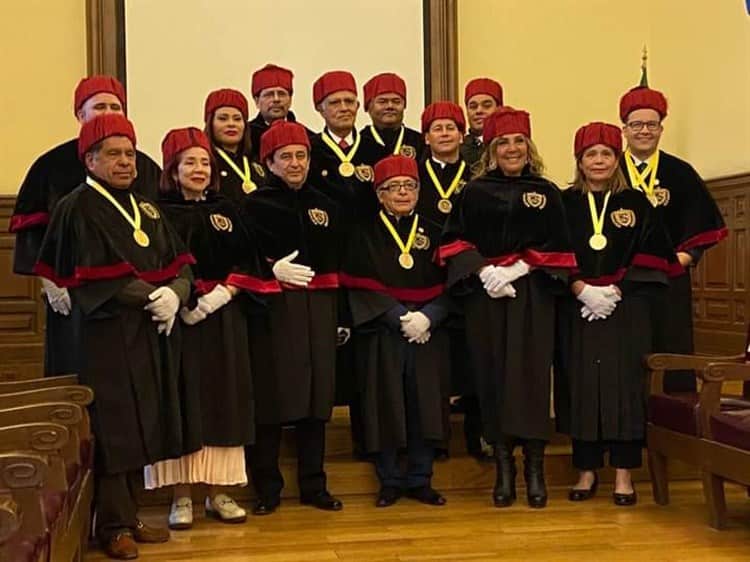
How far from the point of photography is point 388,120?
498 cm

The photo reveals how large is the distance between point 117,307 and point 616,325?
2.08m

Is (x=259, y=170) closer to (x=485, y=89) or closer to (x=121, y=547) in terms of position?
(x=485, y=89)

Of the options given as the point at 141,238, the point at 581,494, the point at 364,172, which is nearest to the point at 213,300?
the point at 141,238

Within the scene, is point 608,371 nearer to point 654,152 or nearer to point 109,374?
point 654,152

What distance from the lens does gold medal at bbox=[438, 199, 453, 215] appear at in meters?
4.71

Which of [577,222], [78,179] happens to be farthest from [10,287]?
[577,222]

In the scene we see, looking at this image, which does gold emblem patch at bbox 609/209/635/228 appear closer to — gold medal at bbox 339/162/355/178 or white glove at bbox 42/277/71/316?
gold medal at bbox 339/162/355/178

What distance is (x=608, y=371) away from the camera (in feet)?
14.7

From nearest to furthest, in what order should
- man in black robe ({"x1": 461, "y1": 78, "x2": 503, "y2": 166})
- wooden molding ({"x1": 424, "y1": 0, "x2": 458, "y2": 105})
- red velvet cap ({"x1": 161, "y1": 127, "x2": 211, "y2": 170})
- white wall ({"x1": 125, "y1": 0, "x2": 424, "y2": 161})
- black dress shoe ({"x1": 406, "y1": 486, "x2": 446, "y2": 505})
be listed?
red velvet cap ({"x1": 161, "y1": 127, "x2": 211, "y2": 170}) → black dress shoe ({"x1": 406, "y1": 486, "x2": 446, "y2": 505}) → man in black robe ({"x1": 461, "y1": 78, "x2": 503, "y2": 166}) → white wall ({"x1": 125, "y1": 0, "x2": 424, "y2": 161}) → wooden molding ({"x1": 424, "y1": 0, "x2": 458, "y2": 105})

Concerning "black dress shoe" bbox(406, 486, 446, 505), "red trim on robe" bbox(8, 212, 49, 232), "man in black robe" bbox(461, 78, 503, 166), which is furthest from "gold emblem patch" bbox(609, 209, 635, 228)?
"red trim on robe" bbox(8, 212, 49, 232)

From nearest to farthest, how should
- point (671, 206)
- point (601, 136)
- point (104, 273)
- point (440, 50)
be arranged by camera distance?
1. point (104, 273)
2. point (601, 136)
3. point (671, 206)
4. point (440, 50)

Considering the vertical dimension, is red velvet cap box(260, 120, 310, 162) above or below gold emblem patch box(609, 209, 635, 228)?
above

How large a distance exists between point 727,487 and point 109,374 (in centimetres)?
285

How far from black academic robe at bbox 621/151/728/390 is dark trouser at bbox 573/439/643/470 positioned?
469 millimetres
